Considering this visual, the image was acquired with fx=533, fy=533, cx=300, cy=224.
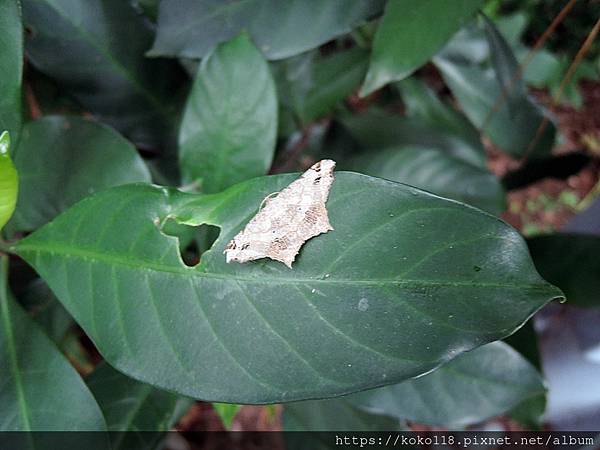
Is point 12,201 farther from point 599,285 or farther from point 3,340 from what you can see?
point 599,285

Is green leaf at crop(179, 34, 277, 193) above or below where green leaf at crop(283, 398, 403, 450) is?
above

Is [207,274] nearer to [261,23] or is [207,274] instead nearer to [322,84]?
[261,23]

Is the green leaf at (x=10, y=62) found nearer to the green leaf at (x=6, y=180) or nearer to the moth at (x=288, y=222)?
the green leaf at (x=6, y=180)

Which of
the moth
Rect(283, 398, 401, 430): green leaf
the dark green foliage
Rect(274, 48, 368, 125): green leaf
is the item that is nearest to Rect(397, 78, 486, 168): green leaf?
the dark green foliage

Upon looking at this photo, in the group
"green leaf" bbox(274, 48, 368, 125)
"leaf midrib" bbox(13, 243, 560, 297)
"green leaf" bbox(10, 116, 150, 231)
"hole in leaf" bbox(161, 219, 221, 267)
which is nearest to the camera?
"leaf midrib" bbox(13, 243, 560, 297)

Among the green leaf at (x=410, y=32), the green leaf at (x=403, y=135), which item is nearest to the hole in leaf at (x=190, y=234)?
the green leaf at (x=410, y=32)

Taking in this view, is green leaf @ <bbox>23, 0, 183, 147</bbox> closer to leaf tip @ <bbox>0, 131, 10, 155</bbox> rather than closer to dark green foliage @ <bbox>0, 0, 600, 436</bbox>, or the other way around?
dark green foliage @ <bbox>0, 0, 600, 436</bbox>
